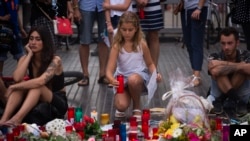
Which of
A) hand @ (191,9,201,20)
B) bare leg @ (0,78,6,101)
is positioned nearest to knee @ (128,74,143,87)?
bare leg @ (0,78,6,101)

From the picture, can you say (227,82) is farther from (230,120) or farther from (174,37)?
(174,37)

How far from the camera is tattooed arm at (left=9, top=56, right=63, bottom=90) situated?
7.01 metres

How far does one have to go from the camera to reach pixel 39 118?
23.1 ft

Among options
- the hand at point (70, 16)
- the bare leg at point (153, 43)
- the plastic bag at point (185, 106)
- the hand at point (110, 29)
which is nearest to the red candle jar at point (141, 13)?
the bare leg at point (153, 43)

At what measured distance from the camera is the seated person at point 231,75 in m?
7.56

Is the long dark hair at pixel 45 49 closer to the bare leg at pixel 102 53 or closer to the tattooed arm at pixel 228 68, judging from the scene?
the tattooed arm at pixel 228 68

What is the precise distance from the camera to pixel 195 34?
9266 mm

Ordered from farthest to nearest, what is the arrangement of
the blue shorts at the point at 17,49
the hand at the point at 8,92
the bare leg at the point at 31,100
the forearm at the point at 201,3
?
the forearm at the point at 201,3 → the blue shorts at the point at 17,49 → the hand at the point at 8,92 → the bare leg at the point at 31,100

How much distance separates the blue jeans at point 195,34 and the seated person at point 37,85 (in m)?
2.60

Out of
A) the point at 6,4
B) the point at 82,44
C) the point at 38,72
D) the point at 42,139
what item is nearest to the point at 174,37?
the point at 82,44

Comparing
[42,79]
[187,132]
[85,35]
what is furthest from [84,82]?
[187,132]

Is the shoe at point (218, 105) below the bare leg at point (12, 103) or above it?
below

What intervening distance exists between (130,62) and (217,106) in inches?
45.8

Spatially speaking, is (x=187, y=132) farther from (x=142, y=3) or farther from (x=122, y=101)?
(x=142, y=3)
